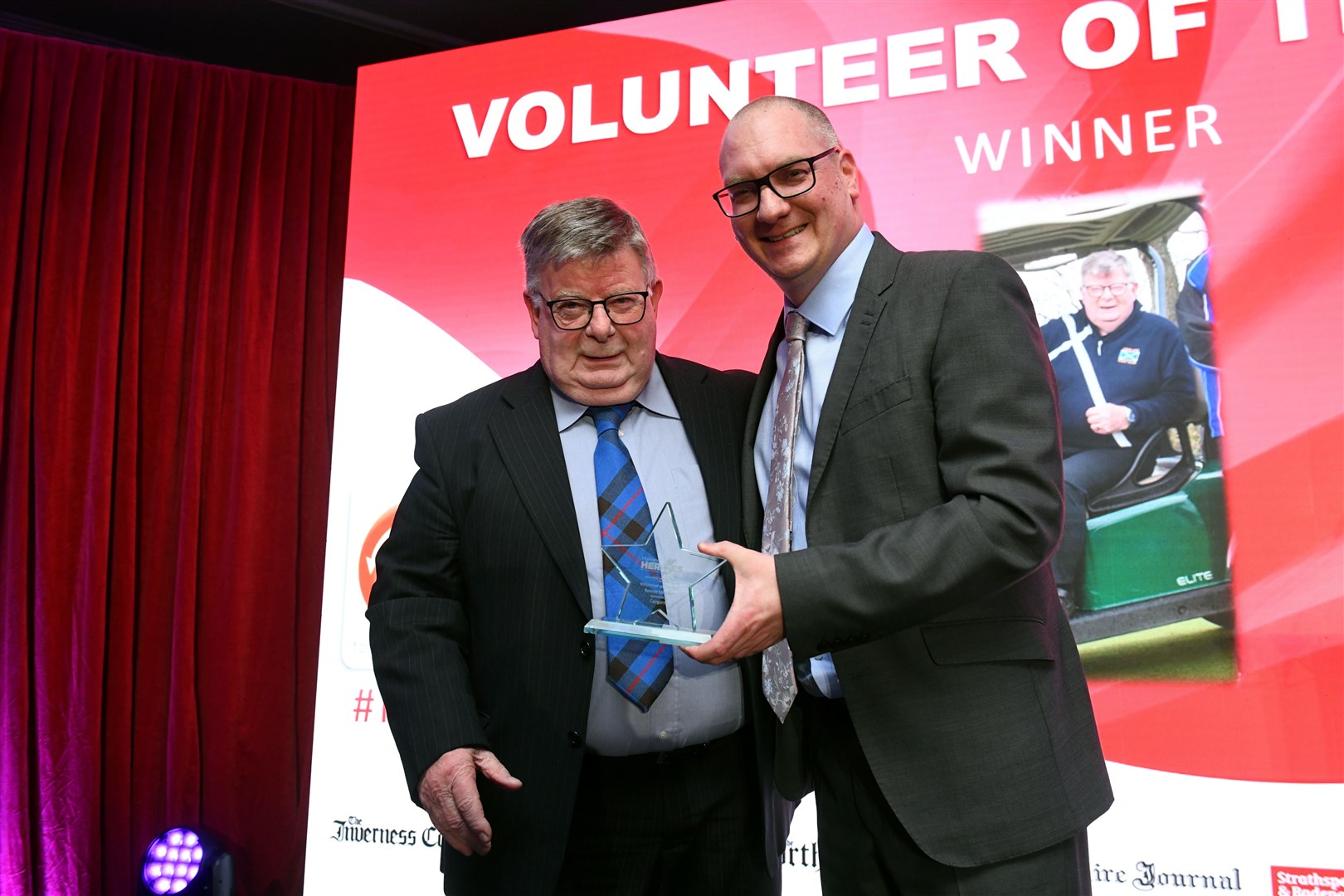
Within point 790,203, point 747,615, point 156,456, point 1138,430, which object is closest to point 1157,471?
point 1138,430

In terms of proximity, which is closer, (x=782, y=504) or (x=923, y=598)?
(x=923, y=598)

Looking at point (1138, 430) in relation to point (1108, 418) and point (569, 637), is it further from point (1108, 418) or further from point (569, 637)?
point (569, 637)

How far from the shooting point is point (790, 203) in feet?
5.16

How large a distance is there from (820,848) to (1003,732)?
0.41m

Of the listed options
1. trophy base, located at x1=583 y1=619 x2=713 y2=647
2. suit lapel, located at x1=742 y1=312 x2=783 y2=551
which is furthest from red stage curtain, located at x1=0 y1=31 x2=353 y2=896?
trophy base, located at x1=583 y1=619 x2=713 y2=647

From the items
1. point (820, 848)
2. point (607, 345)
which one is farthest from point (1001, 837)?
point (607, 345)

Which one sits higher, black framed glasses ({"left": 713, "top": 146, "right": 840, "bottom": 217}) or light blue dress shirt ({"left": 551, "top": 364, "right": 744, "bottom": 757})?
black framed glasses ({"left": 713, "top": 146, "right": 840, "bottom": 217})

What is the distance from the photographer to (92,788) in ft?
12.0

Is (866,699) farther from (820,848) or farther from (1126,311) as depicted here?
(1126,311)

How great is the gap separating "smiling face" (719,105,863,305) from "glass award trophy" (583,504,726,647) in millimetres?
478

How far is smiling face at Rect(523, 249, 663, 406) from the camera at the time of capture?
1.80 meters

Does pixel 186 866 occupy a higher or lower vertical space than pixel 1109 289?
lower

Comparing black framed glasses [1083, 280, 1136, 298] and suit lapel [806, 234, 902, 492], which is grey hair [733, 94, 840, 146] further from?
black framed glasses [1083, 280, 1136, 298]

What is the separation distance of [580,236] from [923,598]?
976 mm
